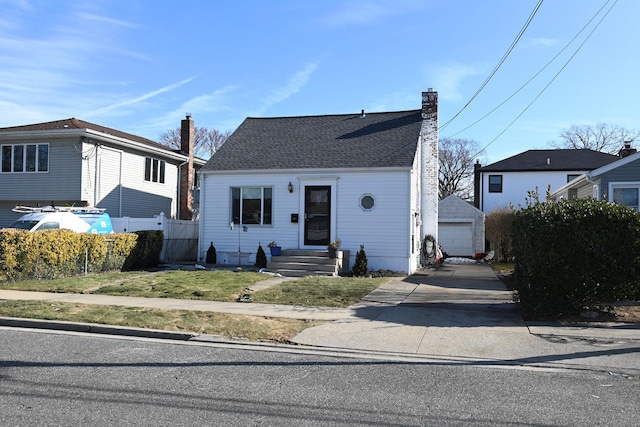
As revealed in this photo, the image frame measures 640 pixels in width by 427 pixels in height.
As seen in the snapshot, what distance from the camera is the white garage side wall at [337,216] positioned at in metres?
18.0

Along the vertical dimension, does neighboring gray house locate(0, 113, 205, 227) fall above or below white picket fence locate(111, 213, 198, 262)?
above

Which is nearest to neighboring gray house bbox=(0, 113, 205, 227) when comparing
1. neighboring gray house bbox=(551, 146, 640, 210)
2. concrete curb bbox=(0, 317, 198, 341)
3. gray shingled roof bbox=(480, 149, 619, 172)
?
concrete curb bbox=(0, 317, 198, 341)

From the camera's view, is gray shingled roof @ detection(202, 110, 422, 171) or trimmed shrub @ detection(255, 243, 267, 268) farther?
gray shingled roof @ detection(202, 110, 422, 171)

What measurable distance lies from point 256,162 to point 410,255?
658 cm

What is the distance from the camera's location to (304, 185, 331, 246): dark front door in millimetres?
18781

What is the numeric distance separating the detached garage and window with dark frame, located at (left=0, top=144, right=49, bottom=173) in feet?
70.3

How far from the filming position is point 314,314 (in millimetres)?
10289

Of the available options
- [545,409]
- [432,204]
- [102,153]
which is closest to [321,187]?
[432,204]

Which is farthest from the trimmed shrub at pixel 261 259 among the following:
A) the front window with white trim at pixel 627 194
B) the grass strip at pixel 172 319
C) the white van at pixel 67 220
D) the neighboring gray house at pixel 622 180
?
the front window with white trim at pixel 627 194

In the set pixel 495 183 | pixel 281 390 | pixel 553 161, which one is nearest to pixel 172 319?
pixel 281 390

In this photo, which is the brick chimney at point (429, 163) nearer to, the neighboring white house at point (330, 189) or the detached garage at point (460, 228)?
the neighboring white house at point (330, 189)

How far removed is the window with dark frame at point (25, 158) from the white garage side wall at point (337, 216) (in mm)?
8097

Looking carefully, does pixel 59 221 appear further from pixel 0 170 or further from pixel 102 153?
pixel 0 170

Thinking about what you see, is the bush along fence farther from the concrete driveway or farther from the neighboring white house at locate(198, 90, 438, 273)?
the concrete driveway
